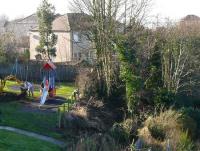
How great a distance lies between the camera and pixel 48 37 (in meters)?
53.8

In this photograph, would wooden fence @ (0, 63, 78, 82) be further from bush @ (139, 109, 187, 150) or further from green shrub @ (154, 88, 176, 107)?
bush @ (139, 109, 187, 150)

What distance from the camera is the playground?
1819 cm

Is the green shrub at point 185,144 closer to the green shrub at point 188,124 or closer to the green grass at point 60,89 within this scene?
the green shrub at point 188,124

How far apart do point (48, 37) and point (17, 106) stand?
2869cm

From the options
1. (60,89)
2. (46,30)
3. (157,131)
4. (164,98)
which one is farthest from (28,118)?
(46,30)

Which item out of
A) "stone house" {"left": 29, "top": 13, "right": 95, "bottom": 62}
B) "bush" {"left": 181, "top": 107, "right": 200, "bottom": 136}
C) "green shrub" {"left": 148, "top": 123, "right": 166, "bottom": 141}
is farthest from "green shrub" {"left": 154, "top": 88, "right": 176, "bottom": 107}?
"stone house" {"left": 29, "top": 13, "right": 95, "bottom": 62}

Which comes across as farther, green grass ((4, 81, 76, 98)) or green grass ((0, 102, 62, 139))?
green grass ((4, 81, 76, 98))

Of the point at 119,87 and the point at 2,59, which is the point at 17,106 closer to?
the point at 119,87

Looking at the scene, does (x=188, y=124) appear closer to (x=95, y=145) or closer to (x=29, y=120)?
(x=95, y=145)

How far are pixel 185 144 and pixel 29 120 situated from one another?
25.1 feet

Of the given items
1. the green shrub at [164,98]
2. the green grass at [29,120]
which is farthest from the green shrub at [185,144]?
the green grass at [29,120]

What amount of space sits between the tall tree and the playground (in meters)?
20.5

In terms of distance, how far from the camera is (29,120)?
73.5 feet

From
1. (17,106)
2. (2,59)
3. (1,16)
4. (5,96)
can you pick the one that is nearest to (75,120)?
(17,106)
